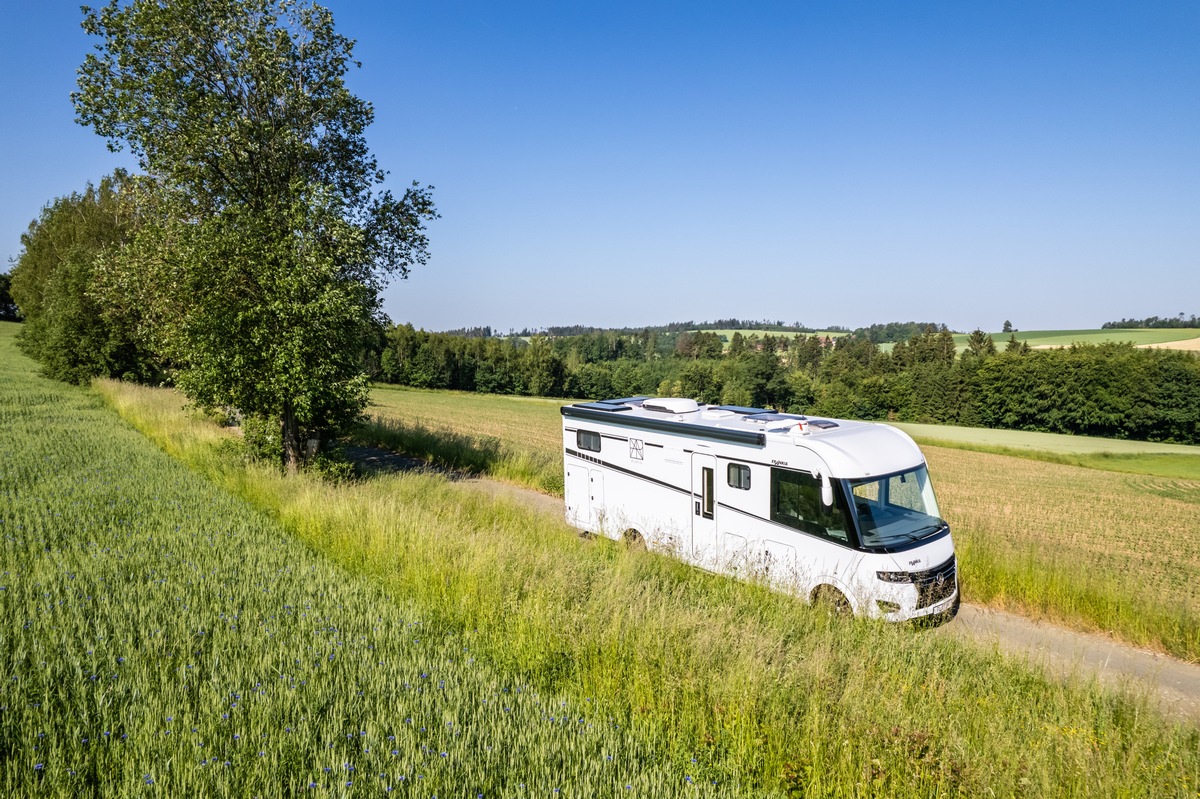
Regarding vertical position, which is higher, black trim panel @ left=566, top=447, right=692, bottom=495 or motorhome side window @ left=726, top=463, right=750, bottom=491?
motorhome side window @ left=726, top=463, right=750, bottom=491

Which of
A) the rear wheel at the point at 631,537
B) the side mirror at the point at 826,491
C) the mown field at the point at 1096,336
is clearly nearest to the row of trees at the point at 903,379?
the mown field at the point at 1096,336

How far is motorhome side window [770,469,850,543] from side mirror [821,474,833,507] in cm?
8

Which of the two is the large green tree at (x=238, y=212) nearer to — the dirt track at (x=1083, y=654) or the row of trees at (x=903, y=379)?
the dirt track at (x=1083, y=654)

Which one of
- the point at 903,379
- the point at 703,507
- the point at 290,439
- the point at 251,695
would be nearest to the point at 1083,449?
the point at 903,379

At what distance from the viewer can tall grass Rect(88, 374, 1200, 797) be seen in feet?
11.7

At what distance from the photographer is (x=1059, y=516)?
20.2 meters

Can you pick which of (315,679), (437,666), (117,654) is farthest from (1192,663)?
(117,654)

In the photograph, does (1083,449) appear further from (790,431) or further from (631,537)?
(790,431)

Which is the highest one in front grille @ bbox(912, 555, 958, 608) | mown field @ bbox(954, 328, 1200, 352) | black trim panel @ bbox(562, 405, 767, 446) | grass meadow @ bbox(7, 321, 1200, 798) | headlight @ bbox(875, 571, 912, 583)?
mown field @ bbox(954, 328, 1200, 352)

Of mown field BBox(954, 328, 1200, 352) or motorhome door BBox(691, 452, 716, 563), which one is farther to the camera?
mown field BBox(954, 328, 1200, 352)

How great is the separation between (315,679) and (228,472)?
948 cm

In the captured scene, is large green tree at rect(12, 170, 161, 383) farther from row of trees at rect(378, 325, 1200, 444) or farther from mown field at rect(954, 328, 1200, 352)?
mown field at rect(954, 328, 1200, 352)

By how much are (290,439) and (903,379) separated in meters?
71.1

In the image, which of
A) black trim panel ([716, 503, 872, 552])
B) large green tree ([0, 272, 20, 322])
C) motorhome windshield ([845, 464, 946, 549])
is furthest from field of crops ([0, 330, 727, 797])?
large green tree ([0, 272, 20, 322])
